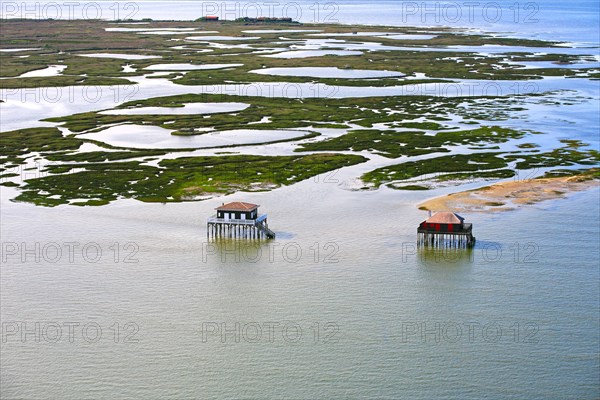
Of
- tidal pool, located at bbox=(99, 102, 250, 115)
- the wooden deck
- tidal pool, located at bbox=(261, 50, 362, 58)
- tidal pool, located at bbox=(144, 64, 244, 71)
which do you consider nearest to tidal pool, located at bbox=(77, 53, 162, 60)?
tidal pool, located at bbox=(144, 64, 244, 71)

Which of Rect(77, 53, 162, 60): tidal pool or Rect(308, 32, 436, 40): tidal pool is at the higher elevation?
Rect(308, 32, 436, 40): tidal pool

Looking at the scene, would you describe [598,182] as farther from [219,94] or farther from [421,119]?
[219,94]

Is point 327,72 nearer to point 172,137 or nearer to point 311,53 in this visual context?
point 311,53

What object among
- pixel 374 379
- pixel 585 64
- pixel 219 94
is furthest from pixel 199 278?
pixel 585 64

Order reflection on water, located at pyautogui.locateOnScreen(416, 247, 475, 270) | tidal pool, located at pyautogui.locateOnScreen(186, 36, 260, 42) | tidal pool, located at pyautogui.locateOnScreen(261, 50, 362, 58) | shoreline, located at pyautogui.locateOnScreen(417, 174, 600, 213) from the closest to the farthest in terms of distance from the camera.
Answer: reflection on water, located at pyautogui.locateOnScreen(416, 247, 475, 270), shoreline, located at pyautogui.locateOnScreen(417, 174, 600, 213), tidal pool, located at pyautogui.locateOnScreen(261, 50, 362, 58), tidal pool, located at pyautogui.locateOnScreen(186, 36, 260, 42)

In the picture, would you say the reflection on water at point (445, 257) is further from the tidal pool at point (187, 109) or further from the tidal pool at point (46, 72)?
the tidal pool at point (46, 72)

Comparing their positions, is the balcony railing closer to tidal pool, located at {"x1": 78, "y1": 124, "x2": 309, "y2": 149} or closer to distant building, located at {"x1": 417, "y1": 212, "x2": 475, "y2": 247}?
distant building, located at {"x1": 417, "y1": 212, "x2": 475, "y2": 247}
